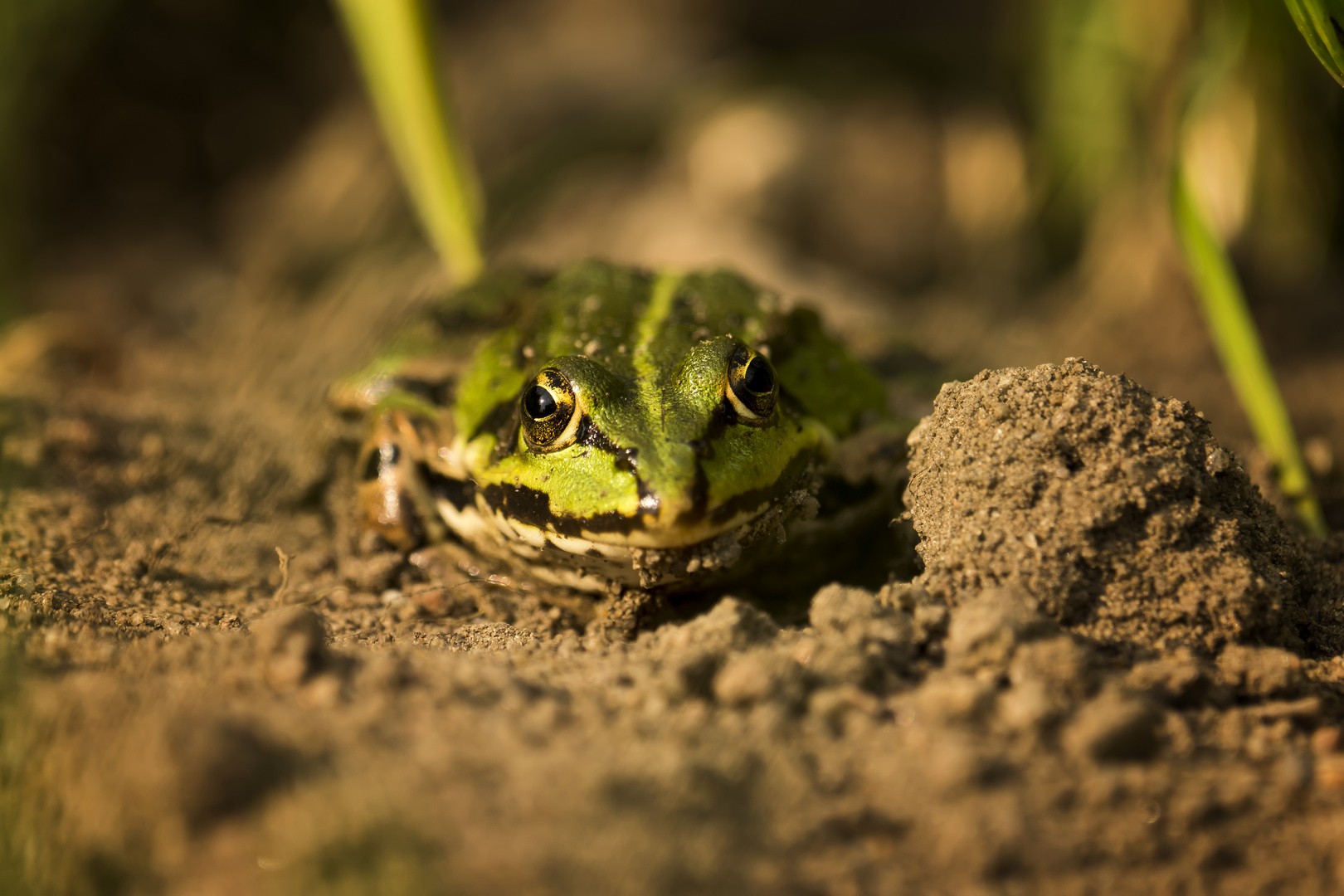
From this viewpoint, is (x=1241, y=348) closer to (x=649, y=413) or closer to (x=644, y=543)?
(x=649, y=413)

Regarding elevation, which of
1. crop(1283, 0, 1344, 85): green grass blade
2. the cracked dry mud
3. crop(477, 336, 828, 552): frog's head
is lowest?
the cracked dry mud

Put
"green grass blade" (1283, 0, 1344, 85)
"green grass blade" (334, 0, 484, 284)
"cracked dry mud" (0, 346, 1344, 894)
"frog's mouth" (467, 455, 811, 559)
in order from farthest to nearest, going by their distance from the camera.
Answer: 1. "green grass blade" (334, 0, 484, 284)
2. "frog's mouth" (467, 455, 811, 559)
3. "green grass blade" (1283, 0, 1344, 85)
4. "cracked dry mud" (0, 346, 1344, 894)

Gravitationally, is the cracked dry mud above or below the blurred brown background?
below

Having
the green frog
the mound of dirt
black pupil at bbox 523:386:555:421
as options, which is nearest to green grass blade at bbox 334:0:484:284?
the green frog

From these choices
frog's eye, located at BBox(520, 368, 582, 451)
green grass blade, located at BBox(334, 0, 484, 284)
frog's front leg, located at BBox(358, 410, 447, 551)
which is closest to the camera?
frog's eye, located at BBox(520, 368, 582, 451)

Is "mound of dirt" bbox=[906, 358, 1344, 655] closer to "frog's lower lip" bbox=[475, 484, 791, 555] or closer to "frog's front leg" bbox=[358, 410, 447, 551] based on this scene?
"frog's lower lip" bbox=[475, 484, 791, 555]

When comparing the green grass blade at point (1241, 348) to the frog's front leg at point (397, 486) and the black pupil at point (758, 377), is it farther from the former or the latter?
the frog's front leg at point (397, 486)

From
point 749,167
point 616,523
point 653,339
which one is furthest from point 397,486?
point 749,167
